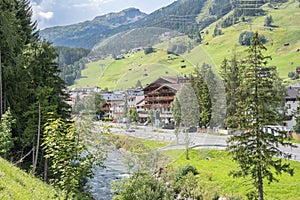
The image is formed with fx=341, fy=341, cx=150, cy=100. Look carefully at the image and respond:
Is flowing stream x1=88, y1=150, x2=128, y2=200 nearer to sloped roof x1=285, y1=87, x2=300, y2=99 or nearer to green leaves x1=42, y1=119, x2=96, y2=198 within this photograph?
green leaves x1=42, y1=119, x2=96, y2=198

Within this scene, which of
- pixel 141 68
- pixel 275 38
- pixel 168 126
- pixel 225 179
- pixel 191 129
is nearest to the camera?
pixel 168 126

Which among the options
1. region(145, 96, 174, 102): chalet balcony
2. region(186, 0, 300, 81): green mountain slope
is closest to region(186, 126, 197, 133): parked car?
region(145, 96, 174, 102): chalet balcony

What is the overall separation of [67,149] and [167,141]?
830 cm

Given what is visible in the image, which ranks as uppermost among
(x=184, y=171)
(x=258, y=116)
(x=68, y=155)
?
(x=258, y=116)

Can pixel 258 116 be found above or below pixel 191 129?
above

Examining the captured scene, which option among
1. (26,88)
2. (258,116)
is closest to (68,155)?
(258,116)

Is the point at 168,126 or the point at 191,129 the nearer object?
the point at 168,126

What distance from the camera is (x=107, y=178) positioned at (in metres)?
28.2

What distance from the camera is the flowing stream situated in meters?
23.9

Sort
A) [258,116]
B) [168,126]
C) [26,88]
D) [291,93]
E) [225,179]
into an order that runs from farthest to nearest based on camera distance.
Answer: [291,93]
[225,179]
[26,88]
[258,116]
[168,126]

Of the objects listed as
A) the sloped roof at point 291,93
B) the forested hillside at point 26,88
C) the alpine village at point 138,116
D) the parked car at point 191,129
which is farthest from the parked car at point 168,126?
the sloped roof at point 291,93

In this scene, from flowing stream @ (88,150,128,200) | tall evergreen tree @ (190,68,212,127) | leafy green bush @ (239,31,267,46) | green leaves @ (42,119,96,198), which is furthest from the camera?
leafy green bush @ (239,31,267,46)

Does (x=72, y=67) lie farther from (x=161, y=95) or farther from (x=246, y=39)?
(x=246, y=39)

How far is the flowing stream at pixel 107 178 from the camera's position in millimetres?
23891
